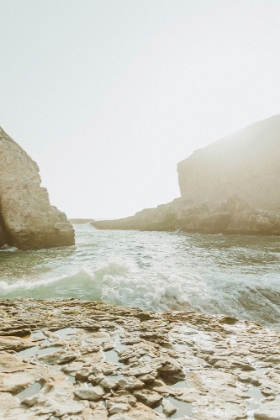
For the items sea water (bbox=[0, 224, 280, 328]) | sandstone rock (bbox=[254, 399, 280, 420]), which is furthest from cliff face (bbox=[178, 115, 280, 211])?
sandstone rock (bbox=[254, 399, 280, 420])

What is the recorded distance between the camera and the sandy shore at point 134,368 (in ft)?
8.32

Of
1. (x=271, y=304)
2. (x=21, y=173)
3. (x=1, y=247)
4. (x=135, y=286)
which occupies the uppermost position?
(x=21, y=173)

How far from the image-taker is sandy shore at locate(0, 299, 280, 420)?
2537 mm

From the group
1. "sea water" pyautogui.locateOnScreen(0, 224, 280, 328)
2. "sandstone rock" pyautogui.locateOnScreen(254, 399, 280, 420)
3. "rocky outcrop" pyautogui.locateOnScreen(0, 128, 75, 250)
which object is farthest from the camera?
"rocky outcrop" pyautogui.locateOnScreen(0, 128, 75, 250)

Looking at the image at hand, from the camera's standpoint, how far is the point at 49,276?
10.3 metres

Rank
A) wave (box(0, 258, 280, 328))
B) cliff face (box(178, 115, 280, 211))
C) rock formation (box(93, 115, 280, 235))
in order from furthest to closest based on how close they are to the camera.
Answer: cliff face (box(178, 115, 280, 211)), rock formation (box(93, 115, 280, 235)), wave (box(0, 258, 280, 328))

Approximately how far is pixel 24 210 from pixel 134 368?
1799 centimetres

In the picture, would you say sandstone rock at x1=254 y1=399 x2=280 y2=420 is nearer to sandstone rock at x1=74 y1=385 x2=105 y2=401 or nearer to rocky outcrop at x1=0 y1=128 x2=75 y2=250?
sandstone rock at x1=74 y1=385 x2=105 y2=401

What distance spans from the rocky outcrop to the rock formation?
85.6 ft

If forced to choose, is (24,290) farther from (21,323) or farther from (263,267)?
(263,267)

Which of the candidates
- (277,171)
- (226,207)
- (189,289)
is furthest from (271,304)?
(277,171)

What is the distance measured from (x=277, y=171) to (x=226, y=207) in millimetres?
13893

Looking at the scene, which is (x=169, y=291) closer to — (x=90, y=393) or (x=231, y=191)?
(x=90, y=393)

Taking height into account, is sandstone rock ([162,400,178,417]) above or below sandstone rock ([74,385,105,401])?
below
